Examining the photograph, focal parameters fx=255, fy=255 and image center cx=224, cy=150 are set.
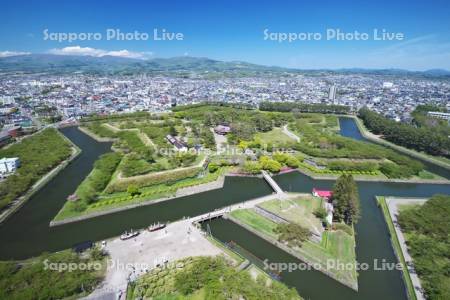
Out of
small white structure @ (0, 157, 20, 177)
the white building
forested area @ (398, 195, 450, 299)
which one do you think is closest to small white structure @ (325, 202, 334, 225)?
forested area @ (398, 195, 450, 299)

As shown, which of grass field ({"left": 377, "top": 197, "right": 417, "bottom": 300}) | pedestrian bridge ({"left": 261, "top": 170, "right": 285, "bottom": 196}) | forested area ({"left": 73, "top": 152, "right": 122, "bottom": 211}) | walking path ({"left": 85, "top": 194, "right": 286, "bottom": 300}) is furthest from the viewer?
pedestrian bridge ({"left": 261, "top": 170, "right": 285, "bottom": 196})

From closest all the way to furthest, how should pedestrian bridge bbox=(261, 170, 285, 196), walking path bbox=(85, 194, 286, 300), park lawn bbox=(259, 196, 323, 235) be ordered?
1. walking path bbox=(85, 194, 286, 300)
2. park lawn bbox=(259, 196, 323, 235)
3. pedestrian bridge bbox=(261, 170, 285, 196)

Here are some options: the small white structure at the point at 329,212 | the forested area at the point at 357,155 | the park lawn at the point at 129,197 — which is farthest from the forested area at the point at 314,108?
the small white structure at the point at 329,212

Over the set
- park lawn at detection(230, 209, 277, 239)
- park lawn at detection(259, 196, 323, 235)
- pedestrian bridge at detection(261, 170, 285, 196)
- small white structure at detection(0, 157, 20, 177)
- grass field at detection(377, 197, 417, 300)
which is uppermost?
small white structure at detection(0, 157, 20, 177)

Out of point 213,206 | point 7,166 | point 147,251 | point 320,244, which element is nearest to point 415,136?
point 320,244

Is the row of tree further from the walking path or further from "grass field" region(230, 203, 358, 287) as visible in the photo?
the walking path

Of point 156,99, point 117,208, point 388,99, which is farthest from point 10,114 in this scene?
point 388,99

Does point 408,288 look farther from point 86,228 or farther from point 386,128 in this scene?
point 386,128
